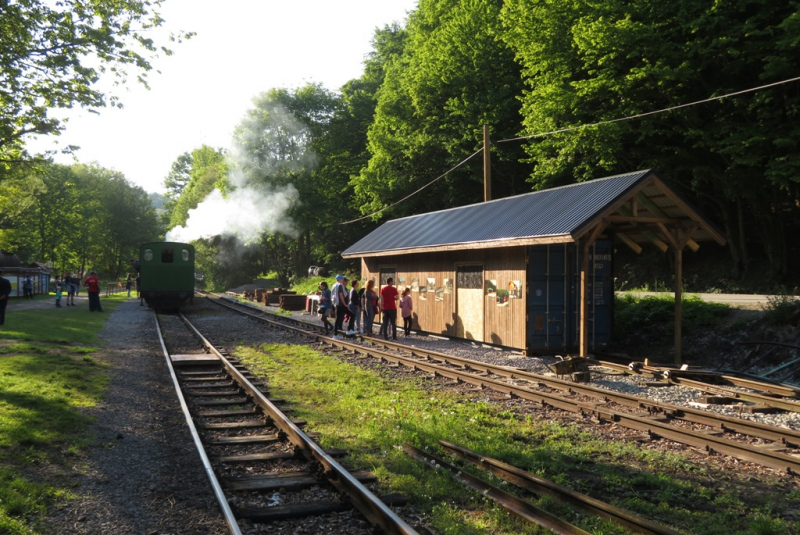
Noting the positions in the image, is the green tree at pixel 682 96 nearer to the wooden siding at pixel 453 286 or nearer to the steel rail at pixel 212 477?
the wooden siding at pixel 453 286

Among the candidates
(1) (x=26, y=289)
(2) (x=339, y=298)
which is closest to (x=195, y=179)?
(1) (x=26, y=289)

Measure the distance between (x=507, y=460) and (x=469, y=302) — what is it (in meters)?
10.9

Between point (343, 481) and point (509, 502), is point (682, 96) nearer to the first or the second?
point (509, 502)

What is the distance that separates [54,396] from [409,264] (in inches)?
515

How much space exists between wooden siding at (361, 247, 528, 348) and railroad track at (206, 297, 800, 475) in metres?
2.79

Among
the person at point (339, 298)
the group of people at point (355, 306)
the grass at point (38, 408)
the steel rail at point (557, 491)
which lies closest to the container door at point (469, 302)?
the group of people at point (355, 306)

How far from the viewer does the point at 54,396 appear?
9.08m

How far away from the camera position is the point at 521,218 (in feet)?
51.3

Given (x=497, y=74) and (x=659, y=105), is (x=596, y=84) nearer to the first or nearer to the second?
(x=659, y=105)

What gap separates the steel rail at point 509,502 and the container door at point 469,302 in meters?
10.5

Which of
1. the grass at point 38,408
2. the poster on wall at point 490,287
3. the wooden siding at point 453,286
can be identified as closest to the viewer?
the grass at point 38,408

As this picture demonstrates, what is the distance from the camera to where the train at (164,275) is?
2908 cm

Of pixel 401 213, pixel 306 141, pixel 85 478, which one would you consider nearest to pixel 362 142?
pixel 306 141

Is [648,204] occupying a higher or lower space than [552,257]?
higher
